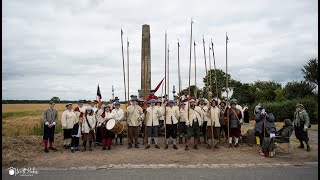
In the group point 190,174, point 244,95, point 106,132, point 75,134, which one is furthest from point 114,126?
point 244,95

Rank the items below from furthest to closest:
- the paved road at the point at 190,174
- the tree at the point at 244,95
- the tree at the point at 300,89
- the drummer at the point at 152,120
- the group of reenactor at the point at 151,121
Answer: the tree at the point at 244,95 → the tree at the point at 300,89 → the drummer at the point at 152,120 → the group of reenactor at the point at 151,121 → the paved road at the point at 190,174

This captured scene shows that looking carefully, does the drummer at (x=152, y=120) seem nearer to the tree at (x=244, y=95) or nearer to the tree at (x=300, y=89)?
the tree at (x=300, y=89)

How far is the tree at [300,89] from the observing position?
31.7 m

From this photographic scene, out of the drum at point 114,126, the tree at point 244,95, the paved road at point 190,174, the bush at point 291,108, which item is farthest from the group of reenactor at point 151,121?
the tree at point 244,95

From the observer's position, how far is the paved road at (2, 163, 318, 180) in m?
7.44

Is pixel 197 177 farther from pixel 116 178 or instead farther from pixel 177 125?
pixel 177 125

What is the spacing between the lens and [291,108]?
26625 mm

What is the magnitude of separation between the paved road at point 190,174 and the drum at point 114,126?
9.71 ft

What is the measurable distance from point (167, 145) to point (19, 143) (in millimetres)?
5805

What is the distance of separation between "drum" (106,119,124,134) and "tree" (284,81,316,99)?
25508mm

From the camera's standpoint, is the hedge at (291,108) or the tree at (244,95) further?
the tree at (244,95)

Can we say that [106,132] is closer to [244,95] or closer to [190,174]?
[190,174]

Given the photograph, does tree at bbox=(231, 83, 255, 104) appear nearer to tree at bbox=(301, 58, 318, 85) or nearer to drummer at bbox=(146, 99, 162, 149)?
tree at bbox=(301, 58, 318, 85)

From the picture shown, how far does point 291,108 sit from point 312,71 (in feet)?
25.8
